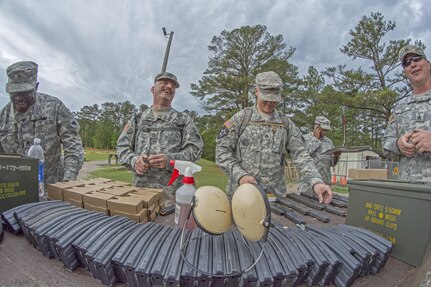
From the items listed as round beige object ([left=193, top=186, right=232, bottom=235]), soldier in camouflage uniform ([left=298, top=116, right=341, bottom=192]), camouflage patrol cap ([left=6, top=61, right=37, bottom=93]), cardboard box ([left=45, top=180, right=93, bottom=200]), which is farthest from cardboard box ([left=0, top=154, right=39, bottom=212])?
soldier in camouflage uniform ([left=298, top=116, right=341, bottom=192])

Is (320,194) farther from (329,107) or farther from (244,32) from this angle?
(329,107)

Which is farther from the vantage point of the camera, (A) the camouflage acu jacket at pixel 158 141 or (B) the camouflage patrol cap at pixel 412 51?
(A) the camouflage acu jacket at pixel 158 141

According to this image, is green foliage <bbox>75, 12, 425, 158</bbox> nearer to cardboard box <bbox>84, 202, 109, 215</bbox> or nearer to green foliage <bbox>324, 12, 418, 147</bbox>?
green foliage <bbox>324, 12, 418, 147</bbox>

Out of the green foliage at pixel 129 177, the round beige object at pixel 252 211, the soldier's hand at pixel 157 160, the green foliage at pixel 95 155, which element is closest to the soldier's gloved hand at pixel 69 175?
the soldier's hand at pixel 157 160

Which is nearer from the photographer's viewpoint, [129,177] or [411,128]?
[411,128]

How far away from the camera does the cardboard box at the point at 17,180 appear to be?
135 centimetres

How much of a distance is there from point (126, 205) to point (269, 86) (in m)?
1.51

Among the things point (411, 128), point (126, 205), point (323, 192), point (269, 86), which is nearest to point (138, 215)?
point (126, 205)

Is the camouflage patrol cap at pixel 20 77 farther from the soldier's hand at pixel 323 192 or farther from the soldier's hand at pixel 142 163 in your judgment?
the soldier's hand at pixel 323 192

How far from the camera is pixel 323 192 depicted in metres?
1.87

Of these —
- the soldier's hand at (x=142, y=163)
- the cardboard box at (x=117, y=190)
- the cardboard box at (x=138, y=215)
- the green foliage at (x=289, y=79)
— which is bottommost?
the cardboard box at (x=138, y=215)

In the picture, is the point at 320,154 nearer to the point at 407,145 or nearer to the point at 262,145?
the point at 262,145

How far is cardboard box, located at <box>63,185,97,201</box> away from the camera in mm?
1479

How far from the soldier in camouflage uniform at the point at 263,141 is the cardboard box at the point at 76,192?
1071mm
